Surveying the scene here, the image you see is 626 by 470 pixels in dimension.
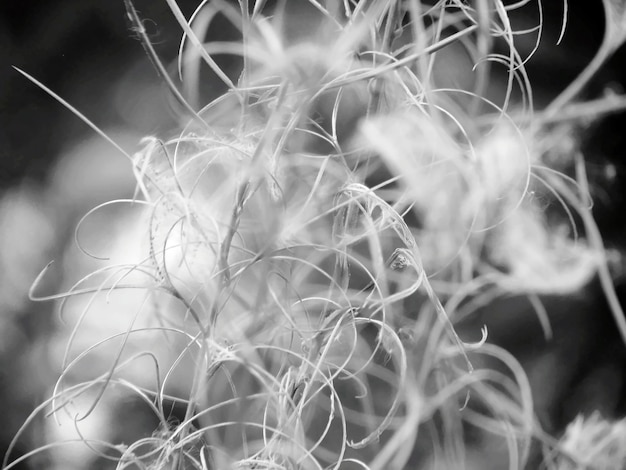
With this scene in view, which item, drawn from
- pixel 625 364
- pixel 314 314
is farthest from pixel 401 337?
pixel 625 364

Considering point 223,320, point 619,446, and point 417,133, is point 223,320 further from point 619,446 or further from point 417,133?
point 619,446

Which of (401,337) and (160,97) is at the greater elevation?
(160,97)

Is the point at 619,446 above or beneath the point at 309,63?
beneath

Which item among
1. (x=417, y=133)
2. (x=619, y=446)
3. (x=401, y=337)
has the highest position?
(x=417, y=133)

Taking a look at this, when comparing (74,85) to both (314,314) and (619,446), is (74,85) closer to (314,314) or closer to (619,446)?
(314,314)

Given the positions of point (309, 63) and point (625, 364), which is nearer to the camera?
point (309, 63)

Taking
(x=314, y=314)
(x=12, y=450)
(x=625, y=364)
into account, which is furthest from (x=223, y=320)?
(x=625, y=364)
